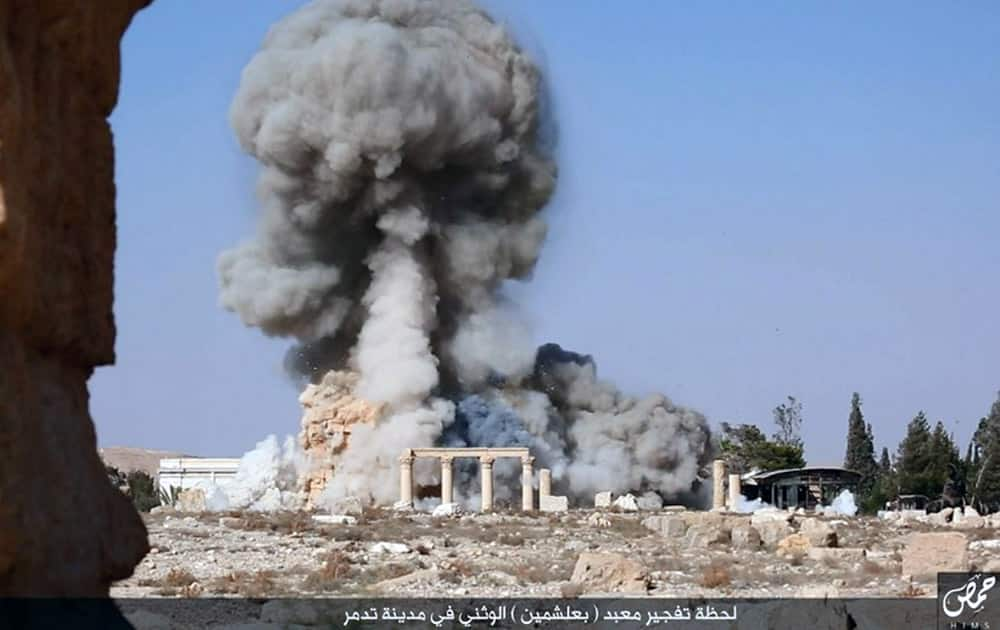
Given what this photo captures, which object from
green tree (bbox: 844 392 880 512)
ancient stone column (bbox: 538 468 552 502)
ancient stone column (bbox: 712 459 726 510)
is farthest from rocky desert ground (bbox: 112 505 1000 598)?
green tree (bbox: 844 392 880 512)

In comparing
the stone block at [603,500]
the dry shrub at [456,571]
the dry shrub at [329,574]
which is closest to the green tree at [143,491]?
the stone block at [603,500]

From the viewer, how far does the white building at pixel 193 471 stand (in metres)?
75.7

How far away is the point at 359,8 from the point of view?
59.4 m

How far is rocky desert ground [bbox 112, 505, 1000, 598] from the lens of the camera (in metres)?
16.5

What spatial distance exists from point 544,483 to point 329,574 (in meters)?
33.9

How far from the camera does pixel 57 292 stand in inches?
191

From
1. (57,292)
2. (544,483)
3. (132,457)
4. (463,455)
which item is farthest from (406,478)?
(132,457)

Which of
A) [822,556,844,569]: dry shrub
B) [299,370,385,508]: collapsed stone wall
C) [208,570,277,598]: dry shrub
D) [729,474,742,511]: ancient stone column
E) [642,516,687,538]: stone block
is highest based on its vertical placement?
[299,370,385,508]: collapsed stone wall

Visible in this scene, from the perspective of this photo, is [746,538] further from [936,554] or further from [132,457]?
[132,457]

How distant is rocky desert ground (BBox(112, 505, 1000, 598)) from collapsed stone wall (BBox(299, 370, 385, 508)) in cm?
2145

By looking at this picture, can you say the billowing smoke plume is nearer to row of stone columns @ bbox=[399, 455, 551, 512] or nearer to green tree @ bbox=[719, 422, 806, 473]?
row of stone columns @ bbox=[399, 455, 551, 512]

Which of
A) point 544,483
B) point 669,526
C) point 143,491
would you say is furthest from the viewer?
point 143,491

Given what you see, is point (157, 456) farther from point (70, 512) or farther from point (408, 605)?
point (70, 512)

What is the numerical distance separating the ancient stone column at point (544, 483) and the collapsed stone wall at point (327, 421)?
739 centimetres
